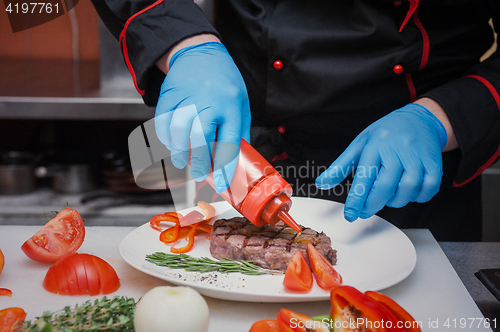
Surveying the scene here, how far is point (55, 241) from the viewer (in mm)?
964

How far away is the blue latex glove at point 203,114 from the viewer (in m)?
0.94

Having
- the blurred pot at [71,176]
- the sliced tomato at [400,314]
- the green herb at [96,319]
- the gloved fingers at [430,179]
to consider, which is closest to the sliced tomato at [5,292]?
the green herb at [96,319]

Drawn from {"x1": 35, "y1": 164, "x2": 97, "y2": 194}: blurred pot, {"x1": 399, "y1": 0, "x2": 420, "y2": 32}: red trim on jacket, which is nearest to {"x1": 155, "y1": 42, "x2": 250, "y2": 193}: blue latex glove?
{"x1": 399, "y1": 0, "x2": 420, "y2": 32}: red trim on jacket

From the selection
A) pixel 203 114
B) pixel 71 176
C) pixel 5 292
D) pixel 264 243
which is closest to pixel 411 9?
pixel 203 114

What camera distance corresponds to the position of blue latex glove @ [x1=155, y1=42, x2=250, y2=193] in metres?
0.94

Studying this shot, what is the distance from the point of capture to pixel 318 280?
860 millimetres

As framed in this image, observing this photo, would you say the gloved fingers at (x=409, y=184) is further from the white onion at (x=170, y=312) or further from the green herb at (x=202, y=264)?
the white onion at (x=170, y=312)

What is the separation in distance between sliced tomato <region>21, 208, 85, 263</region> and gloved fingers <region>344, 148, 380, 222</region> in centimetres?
70

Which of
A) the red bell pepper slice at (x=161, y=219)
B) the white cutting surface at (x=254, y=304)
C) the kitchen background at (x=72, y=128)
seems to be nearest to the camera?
Answer: the white cutting surface at (x=254, y=304)

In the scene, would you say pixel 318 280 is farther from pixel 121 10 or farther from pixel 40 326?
pixel 121 10

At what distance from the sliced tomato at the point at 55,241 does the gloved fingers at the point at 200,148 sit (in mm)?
339

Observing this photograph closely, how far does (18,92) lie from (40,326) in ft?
6.29

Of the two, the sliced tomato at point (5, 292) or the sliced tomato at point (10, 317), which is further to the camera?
the sliced tomato at point (5, 292)

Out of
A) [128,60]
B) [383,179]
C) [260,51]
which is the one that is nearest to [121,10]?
[128,60]
